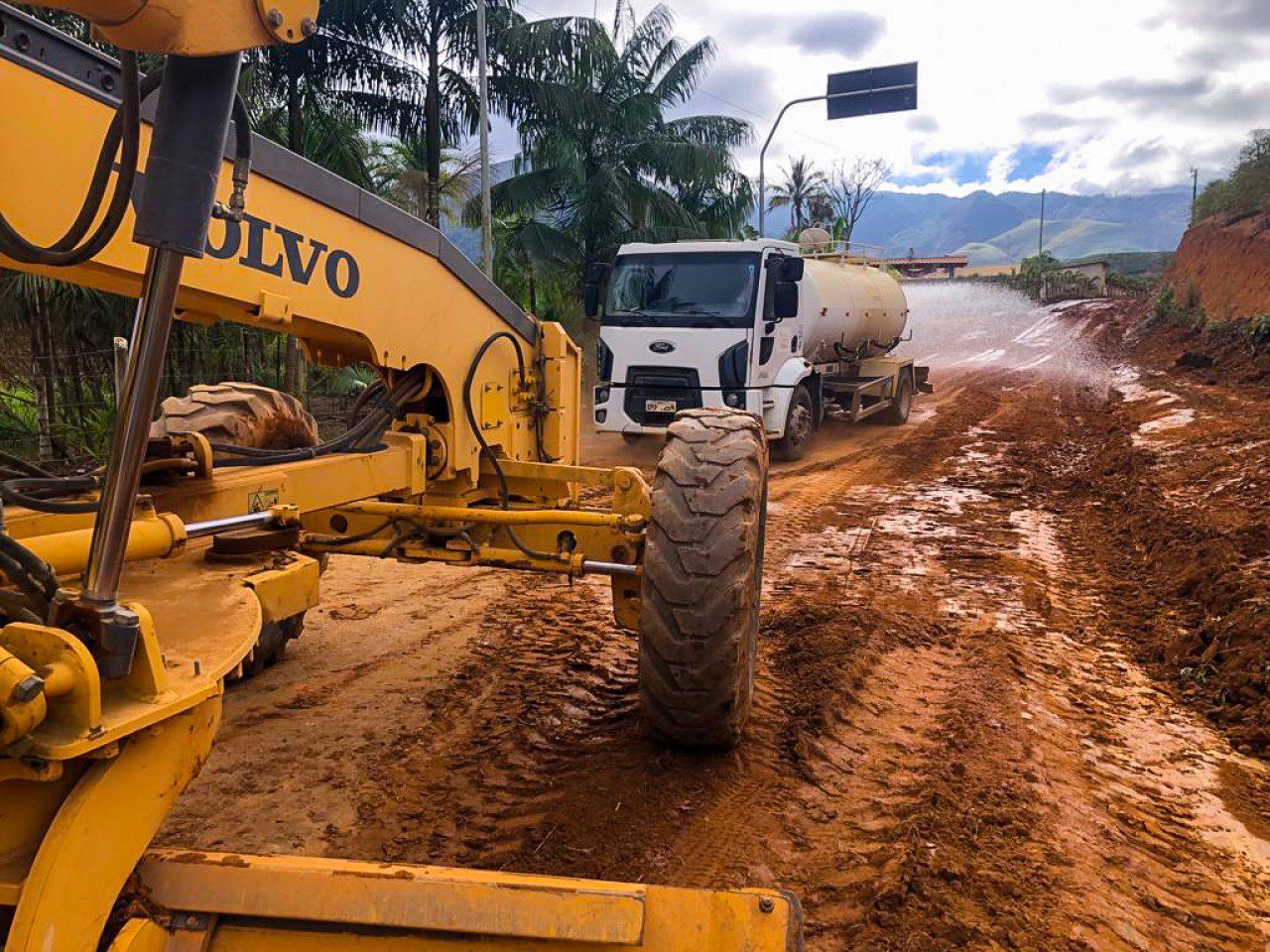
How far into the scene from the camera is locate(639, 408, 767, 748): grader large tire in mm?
3480

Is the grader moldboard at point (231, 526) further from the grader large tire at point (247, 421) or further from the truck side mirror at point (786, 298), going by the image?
the truck side mirror at point (786, 298)

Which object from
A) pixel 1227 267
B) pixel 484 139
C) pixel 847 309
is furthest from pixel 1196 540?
pixel 1227 267

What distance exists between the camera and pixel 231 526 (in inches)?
103

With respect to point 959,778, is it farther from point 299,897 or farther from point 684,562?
point 299,897

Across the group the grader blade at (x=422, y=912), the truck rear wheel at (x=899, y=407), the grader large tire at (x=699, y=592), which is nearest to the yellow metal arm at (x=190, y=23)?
the grader blade at (x=422, y=912)

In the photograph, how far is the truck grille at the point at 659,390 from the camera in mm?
12047

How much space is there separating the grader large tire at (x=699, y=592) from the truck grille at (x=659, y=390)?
27.1 ft

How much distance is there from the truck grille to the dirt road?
4383mm

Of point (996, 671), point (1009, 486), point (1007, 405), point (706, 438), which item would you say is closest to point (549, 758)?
point (706, 438)

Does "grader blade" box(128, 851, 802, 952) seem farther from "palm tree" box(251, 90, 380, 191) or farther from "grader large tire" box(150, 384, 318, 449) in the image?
"palm tree" box(251, 90, 380, 191)

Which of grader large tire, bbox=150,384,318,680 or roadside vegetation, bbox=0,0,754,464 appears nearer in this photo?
grader large tire, bbox=150,384,318,680

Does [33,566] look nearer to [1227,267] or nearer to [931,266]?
[1227,267]

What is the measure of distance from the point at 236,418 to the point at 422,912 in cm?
314

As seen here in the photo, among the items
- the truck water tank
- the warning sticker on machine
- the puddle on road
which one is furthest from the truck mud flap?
the warning sticker on machine
